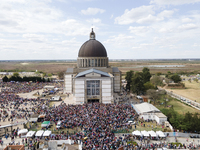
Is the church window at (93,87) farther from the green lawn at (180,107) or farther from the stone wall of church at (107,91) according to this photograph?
the green lawn at (180,107)

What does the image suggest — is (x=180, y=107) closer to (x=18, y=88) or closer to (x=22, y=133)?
(x=22, y=133)

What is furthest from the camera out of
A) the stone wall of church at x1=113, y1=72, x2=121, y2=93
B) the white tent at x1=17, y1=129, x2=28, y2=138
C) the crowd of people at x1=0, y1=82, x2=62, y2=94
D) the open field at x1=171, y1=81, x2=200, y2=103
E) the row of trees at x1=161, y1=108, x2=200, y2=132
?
the crowd of people at x1=0, y1=82, x2=62, y2=94

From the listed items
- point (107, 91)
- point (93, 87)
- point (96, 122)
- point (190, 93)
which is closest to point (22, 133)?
point (96, 122)

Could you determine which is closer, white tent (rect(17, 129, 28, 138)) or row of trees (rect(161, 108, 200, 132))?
white tent (rect(17, 129, 28, 138))

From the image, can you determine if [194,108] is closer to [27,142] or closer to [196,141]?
[196,141]

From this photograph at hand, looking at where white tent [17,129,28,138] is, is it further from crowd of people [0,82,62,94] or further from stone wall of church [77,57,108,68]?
crowd of people [0,82,62,94]

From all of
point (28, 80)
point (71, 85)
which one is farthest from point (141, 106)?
point (28, 80)

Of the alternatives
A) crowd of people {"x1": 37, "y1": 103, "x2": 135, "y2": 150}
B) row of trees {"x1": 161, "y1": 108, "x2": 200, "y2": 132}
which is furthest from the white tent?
row of trees {"x1": 161, "y1": 108, "x2": 200, "y2": 132}

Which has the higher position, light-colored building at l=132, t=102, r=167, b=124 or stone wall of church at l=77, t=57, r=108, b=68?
stone wall of church at l=77, t=57, r=108, b=68
